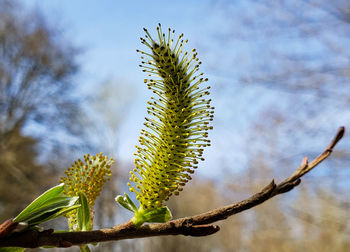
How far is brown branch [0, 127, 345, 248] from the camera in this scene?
1.30 ft

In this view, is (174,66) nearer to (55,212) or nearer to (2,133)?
(55,212)

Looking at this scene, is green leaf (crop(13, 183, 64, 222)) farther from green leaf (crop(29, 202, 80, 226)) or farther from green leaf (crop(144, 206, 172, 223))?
green leaf (crop(144, 206, 172, 223))

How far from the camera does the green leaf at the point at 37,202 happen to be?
411 millimetres

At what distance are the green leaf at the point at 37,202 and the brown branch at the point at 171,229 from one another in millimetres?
21

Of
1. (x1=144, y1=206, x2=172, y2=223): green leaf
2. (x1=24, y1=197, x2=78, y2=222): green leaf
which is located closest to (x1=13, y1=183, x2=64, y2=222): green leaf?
(x1=24, y1=197, x2=78, y2=222): green leaf

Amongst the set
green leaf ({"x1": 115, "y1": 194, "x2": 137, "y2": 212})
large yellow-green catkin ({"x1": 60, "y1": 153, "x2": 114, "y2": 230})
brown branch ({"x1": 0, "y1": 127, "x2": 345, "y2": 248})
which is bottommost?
brown branch ({"x1": 0, "y1": 127, "x2": 345, "y2": 248})

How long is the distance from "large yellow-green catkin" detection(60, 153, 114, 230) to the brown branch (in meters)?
0.10

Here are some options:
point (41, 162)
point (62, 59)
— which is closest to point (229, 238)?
point (41, 162)

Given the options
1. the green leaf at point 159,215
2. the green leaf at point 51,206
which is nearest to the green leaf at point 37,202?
the green leaf at point 51,206

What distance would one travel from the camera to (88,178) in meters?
0.53

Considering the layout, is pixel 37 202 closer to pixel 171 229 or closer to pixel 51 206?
pixel 51 206

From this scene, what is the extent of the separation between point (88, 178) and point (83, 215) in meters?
0.07

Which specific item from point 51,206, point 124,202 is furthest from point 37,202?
point 124,202

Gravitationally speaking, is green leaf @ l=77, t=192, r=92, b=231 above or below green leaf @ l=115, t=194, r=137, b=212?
below
